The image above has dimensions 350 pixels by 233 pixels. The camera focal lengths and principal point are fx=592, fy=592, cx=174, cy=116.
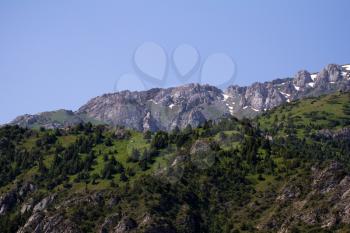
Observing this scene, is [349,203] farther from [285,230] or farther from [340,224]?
[285,230]

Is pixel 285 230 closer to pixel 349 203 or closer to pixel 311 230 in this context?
pixel 311 230

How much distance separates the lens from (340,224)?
192125mm

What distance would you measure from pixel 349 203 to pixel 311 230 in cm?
1721

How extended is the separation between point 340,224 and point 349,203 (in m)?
10.6

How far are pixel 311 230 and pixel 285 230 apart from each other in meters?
9.52

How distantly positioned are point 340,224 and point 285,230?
1838cm

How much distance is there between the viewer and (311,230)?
19375 cm

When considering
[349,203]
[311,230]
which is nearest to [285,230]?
[311,230]

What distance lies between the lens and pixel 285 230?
200 meters

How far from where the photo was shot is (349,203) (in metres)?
200

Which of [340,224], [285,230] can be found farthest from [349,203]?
[285,230]
